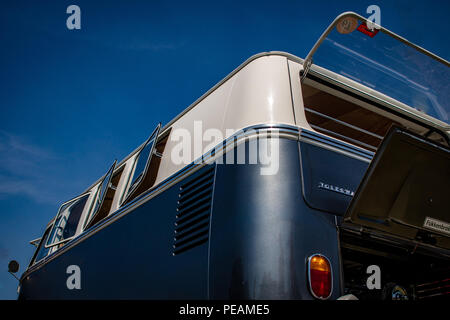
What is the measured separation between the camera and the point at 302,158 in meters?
2.46

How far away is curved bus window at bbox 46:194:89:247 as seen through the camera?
4.76 m

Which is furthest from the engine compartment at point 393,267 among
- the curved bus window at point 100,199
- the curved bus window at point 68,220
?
the curved bus window at point 68,220

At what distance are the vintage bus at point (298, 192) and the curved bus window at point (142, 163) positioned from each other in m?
0.02

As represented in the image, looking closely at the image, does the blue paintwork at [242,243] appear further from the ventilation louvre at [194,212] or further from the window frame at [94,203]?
the window frame at [94,203]

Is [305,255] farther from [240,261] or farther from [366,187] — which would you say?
[366,187]

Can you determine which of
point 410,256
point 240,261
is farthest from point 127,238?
point 410,256

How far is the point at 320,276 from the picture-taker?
219 cm

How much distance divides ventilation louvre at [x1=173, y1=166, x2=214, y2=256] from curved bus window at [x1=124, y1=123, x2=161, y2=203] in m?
0.73

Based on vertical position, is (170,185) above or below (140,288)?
above

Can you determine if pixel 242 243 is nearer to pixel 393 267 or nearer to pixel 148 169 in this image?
pixel 148 169

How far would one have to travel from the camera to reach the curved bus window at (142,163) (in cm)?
342

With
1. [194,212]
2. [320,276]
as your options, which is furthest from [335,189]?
[194,212]

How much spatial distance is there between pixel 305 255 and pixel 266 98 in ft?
3.53

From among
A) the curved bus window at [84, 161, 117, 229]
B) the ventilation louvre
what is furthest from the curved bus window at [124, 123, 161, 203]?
the ventilation louvre
